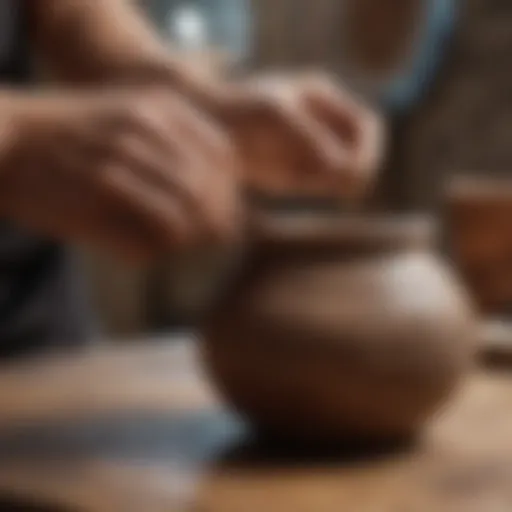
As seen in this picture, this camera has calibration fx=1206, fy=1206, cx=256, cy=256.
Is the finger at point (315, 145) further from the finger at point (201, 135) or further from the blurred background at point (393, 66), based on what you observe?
the blurred background at point (393, 66)

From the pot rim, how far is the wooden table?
0.13 metres

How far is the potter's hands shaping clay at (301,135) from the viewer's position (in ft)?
2.99

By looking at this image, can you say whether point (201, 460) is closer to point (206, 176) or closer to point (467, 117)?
point (206, 176)

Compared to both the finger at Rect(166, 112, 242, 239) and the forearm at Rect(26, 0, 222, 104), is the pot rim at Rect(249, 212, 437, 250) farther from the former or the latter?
the forearm at Rect(26, 0, 222, 104)

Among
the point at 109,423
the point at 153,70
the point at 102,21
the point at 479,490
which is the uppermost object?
the point at 102,21

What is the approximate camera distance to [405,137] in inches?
126

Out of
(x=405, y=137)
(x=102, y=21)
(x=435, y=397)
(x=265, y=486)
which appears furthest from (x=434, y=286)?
(x=405, y=137)

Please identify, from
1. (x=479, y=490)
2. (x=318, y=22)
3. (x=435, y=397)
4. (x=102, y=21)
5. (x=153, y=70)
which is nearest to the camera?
(x=479, y=490)

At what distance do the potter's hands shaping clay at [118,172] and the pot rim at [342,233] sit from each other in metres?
0.04

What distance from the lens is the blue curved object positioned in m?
3.03

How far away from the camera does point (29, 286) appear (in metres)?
1.25

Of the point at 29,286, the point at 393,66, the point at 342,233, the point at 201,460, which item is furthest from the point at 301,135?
the point at 393,66

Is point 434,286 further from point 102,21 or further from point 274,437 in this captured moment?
point 102,21

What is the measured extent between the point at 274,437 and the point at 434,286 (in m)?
0.14
